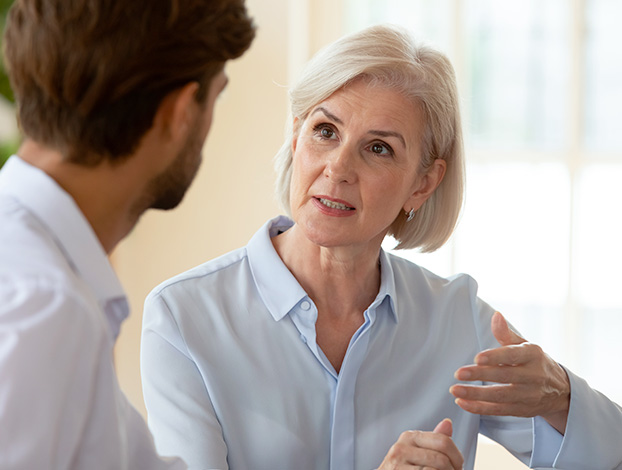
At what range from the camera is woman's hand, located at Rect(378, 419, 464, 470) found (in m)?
1.37

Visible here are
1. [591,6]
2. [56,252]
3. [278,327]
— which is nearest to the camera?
[56,252]

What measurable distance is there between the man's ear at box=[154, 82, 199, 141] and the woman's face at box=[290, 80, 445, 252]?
2.23 ft

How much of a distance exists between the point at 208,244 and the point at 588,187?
174 centimetres

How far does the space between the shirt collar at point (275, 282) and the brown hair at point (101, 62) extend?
0.75m

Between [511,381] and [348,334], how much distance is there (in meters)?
0.38

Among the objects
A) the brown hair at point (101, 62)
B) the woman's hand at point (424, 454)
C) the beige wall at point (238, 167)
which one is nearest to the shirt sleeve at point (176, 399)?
the woman's hand at point (424, 454)

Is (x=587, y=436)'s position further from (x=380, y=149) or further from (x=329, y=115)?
(x=329, y=115)

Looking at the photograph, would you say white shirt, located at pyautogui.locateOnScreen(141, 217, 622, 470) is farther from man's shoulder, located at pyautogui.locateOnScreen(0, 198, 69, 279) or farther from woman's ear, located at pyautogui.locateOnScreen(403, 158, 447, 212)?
man's shoulder, located at pyautogui.locateOnScreen(0, 198, 69, 279)

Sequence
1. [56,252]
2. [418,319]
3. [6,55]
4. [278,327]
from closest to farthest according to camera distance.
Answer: [56,252] < [6,55] < [278,327] < [418,319]

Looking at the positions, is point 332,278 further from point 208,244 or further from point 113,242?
point 208,244

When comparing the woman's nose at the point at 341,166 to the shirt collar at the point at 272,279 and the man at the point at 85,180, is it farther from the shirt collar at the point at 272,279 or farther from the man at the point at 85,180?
the man at the point at 85,180

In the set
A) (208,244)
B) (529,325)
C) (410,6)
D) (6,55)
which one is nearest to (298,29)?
(410,6)

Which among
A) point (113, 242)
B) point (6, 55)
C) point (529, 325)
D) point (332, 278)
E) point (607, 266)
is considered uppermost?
point (6, 55)

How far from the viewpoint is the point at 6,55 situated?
0.96 m
